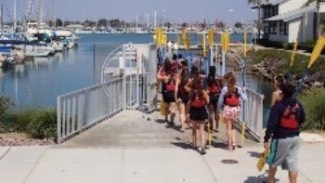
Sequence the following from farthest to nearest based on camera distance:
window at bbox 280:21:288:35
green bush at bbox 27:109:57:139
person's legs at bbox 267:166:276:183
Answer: window at bbox 280:21:288:35, green bush at bbox 27:109:57:139, person's legs at bbox 267:166:276:183

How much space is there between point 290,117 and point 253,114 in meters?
5.67

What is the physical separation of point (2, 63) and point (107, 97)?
63760 millimetres

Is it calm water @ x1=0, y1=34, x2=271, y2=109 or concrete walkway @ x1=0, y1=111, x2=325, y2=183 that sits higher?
concrete walkway @ x1=0, y1=111, x2=325, y2=183

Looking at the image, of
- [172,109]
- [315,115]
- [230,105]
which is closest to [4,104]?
[172,109]

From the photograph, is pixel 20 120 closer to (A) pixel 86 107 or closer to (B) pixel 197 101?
(A) pixel 86 107

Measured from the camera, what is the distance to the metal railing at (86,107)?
13.3m

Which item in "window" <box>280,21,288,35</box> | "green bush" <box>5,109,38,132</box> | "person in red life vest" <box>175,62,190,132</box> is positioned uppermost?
"window" <box>280,21,288,35</box>

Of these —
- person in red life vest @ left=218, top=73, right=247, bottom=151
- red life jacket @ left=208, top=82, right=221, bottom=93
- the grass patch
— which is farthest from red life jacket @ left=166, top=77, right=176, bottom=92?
the grass patch

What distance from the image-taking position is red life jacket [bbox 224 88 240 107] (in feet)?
40.7

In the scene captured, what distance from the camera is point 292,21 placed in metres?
70.5

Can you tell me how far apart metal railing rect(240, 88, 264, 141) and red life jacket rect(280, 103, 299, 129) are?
186 inches

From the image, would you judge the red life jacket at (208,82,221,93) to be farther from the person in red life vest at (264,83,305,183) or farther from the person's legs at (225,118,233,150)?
the person in red life vest at (264,83,305,183)

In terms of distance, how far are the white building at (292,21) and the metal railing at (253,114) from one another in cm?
4681

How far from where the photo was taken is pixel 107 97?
56.0ft
